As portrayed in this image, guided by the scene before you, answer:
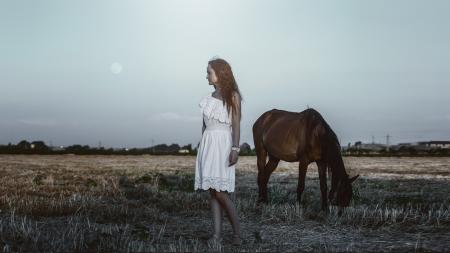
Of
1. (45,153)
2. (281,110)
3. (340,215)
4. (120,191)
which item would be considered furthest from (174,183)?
(45,153)

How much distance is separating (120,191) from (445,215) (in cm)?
601

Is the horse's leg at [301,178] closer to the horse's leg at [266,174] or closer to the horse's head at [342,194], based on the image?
the horse's leg at [266,174]

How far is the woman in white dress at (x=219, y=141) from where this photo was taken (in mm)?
5168

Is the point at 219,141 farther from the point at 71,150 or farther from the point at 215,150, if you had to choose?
the point at 71,150

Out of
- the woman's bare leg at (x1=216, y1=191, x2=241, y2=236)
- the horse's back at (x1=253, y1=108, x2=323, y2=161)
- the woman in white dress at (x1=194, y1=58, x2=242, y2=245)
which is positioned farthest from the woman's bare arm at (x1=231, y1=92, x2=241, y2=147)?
the horse's back at (x1=253, y1=108, x2=323, y2=161)

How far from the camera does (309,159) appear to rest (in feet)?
29.9

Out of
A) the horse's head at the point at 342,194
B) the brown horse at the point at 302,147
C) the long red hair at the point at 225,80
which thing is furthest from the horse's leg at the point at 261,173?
the long red hair at the point at 225,80

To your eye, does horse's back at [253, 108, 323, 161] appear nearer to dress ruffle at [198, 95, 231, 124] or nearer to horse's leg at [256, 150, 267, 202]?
horse's leg at [256, 150, 267, 202]

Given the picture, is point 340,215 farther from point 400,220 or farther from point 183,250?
point 183,250

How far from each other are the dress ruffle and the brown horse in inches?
124

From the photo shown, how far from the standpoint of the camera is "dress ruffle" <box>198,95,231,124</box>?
5227 millimetres

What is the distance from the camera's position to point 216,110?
523 cm

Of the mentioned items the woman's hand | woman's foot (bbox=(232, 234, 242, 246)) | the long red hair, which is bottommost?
woman's foot (bbox=(232, 234, 242, 246))

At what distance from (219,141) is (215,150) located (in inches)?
4.2
